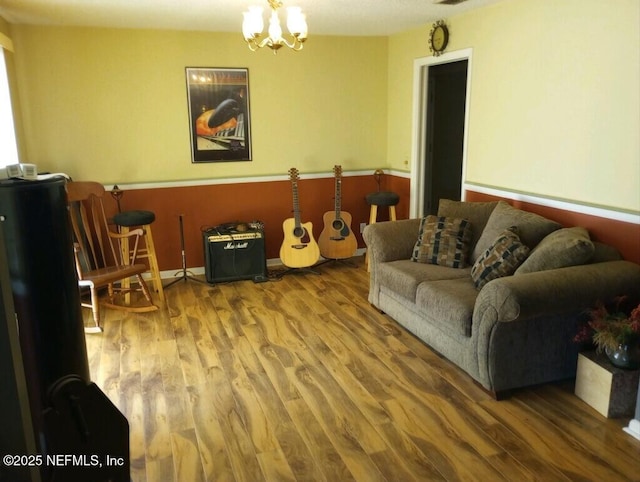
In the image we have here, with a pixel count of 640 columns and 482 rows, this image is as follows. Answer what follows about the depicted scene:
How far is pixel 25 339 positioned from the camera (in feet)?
6.02

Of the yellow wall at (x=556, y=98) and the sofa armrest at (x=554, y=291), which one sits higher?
the yellow wall at (x=556, y=98)

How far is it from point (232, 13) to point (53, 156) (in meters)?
2.04

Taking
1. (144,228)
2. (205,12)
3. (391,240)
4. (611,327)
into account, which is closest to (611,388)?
(611,327)

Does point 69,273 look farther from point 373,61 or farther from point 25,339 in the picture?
point 373,61

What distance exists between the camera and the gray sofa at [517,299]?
8.83 ft

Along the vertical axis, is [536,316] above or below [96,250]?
above

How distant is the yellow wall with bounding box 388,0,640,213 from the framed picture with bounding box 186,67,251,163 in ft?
6.72

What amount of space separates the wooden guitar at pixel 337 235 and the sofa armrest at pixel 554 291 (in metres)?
2.58

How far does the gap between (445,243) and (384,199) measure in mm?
1523

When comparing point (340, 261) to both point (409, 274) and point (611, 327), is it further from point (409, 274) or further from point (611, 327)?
point (611, 327)

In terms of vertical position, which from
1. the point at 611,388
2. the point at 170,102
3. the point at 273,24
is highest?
the point at 273,24

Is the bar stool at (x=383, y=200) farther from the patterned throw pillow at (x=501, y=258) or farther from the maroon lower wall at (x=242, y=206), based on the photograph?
the patterned throw pillow at (x=501, y=258)

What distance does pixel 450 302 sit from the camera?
3064mm

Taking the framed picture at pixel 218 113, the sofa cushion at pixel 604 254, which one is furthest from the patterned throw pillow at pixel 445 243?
the framed picture at pixel 218 113
